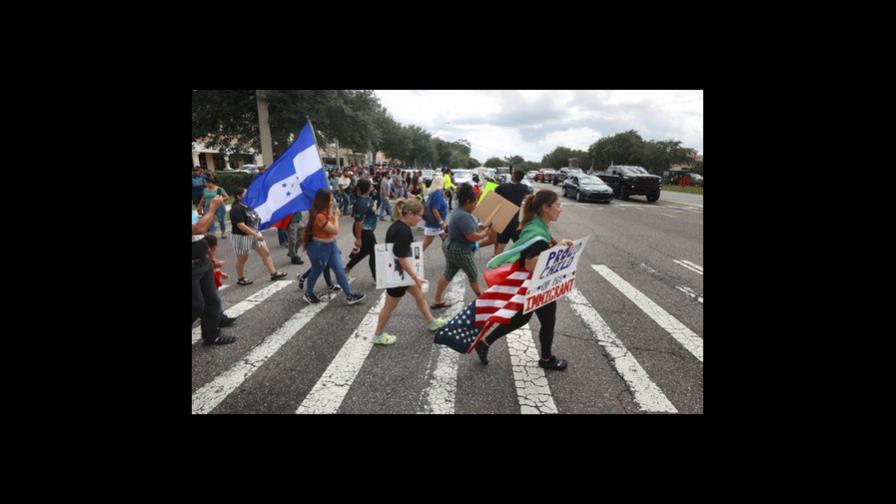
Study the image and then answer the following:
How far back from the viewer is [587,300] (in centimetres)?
551

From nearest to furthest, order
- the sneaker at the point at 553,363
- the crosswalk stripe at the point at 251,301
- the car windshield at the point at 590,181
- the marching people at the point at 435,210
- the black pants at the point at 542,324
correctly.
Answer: the black pants at the point at 542,324 < the sneaker at the point at 553,363 < the crosswalk stripe at the point at 251,301 < the marching people at the point at 435,210 < the car windshield at the point at 590,181

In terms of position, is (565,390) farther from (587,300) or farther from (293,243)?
(293,243)

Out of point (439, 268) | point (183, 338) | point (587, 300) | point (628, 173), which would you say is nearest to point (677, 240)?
point (587, 300)

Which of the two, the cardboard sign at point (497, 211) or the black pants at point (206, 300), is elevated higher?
the cardboard sign at point (497, 211)

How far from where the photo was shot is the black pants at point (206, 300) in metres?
3.73

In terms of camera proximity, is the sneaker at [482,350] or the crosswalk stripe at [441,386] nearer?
the crosswalk stripe at [441,386]

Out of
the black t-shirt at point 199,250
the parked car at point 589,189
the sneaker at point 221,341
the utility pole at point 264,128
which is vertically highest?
the utility pole at point 264,128

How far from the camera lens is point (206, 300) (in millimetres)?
4020

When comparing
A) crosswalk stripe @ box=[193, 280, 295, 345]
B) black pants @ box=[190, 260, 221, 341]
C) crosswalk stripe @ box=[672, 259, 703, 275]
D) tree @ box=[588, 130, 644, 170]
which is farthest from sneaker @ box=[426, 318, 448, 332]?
tree @ box=[588, 130, 644, 170]

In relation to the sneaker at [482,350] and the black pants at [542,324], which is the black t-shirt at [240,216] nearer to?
the sneaker at [482,350]

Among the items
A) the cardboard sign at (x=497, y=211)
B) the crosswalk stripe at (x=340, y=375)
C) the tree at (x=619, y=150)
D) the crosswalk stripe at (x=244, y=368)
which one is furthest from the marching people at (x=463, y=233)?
the tree at (x=619, y=150)

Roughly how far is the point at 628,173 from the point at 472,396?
71.6ft

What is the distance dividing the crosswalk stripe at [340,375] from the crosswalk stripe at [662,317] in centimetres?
364

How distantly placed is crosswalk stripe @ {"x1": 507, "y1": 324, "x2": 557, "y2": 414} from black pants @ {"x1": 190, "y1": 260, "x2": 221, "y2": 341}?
3.35 m
